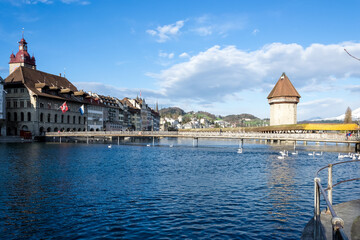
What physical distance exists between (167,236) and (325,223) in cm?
691

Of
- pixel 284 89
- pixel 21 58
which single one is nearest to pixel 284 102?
pixel 284 89

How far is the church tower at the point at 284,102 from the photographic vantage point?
10994 cm

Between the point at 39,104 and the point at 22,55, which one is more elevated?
the point at 22,55

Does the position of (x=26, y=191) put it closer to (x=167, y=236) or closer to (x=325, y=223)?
(x=167, y=236)

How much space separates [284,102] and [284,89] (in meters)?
4.87

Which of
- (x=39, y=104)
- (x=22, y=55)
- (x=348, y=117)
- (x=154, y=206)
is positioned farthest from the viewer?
(x=348, y=117)

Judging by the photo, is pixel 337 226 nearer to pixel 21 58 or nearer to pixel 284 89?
pixel 284 89

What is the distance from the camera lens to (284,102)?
111 m

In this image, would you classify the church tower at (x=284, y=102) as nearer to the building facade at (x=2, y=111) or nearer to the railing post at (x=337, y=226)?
the building facade at (x=2, y=111)

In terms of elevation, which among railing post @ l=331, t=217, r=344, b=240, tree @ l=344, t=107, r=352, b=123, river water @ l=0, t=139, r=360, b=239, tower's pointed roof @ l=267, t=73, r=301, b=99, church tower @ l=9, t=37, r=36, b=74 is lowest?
river water @ l=0, t=139, r=360, b=239

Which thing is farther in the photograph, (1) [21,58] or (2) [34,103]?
(1) [21,58]

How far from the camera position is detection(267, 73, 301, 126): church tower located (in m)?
110

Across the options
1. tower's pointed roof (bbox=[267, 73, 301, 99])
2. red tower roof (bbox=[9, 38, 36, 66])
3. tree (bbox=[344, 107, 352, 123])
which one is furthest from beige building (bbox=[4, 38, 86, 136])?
tree (bbox=[344, 107, 352, 123])

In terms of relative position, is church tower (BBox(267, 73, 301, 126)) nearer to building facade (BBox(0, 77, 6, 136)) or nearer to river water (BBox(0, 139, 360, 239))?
building facade (BBox(0, 77, 6, 136))
